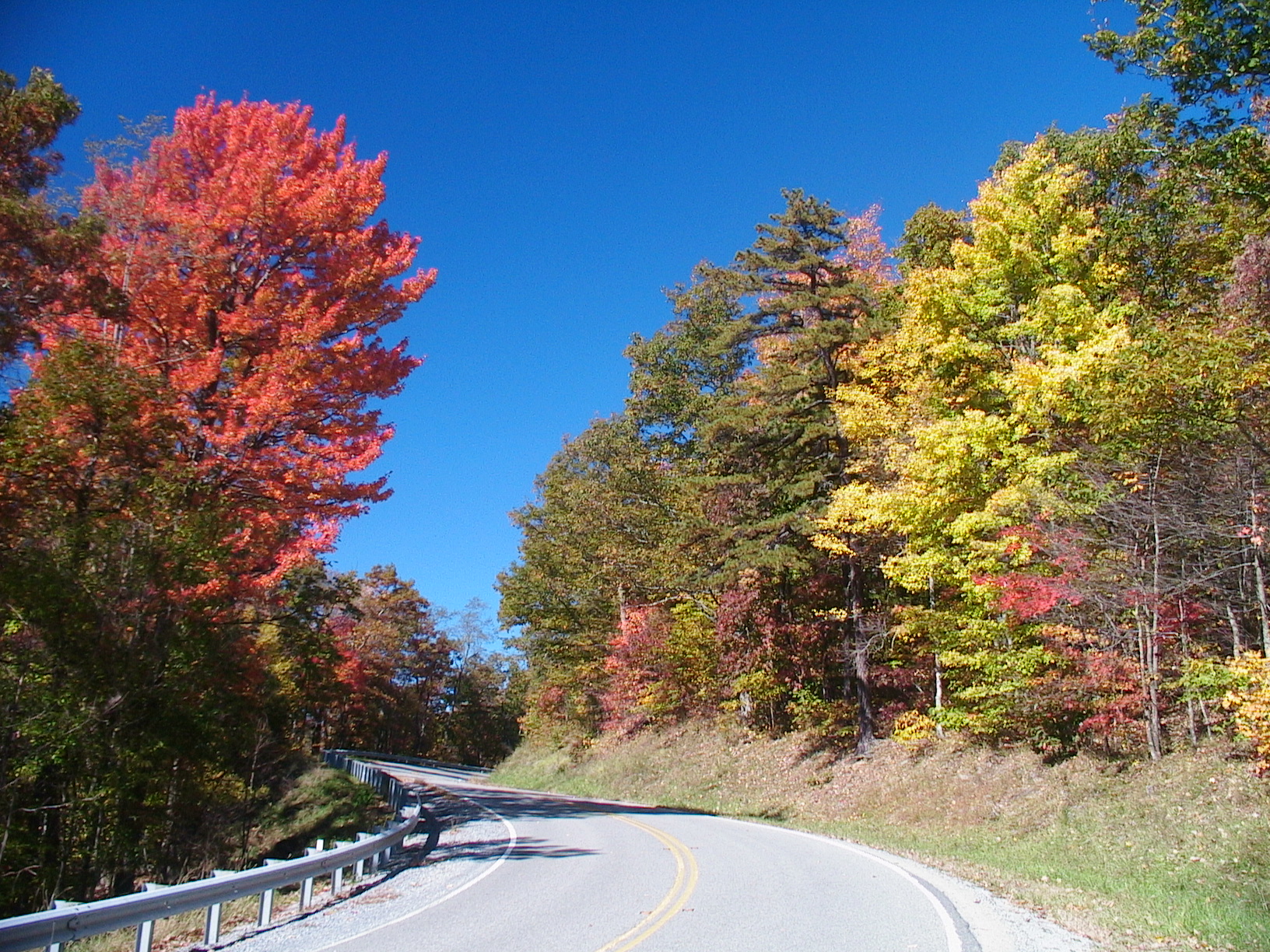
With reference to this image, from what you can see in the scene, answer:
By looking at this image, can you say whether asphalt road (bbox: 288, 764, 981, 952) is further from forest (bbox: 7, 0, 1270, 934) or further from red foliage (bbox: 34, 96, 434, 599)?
red foliage (bbox: 34, 96, 434, 599)

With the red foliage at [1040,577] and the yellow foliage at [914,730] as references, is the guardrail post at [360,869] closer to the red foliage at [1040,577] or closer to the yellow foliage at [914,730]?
the red foliage at [1040,577]

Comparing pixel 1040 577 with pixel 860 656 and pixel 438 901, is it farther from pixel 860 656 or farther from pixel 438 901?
pixel 438 901

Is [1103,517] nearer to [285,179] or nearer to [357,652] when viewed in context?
[285,179]

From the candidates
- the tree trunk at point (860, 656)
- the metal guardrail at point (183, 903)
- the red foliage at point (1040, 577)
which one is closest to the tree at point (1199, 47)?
the red foliage at point (1040, 577)

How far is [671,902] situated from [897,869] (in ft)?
14.3

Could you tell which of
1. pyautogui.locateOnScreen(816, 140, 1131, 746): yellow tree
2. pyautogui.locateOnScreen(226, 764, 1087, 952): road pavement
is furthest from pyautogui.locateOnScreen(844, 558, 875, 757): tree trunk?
pyautogui.locateOnScreen(226, 764, 1087, 952): road pavement

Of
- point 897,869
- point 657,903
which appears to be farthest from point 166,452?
point 897,869

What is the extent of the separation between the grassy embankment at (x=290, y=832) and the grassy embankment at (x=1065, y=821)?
8967 millimetres

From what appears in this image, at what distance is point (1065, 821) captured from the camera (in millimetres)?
13438

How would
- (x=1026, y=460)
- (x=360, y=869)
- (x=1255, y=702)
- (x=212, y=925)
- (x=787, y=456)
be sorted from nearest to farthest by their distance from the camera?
(x=212, y=925) < (x=1255, y=702) < (x=360, y=869) < (x=1026, y=460) < (x=787, y=456)

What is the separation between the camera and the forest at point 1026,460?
13.0 m

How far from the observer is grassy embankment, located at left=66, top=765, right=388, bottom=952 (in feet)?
28.1

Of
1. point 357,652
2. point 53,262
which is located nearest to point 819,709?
point 53,262

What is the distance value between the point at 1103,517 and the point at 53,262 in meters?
16.8
